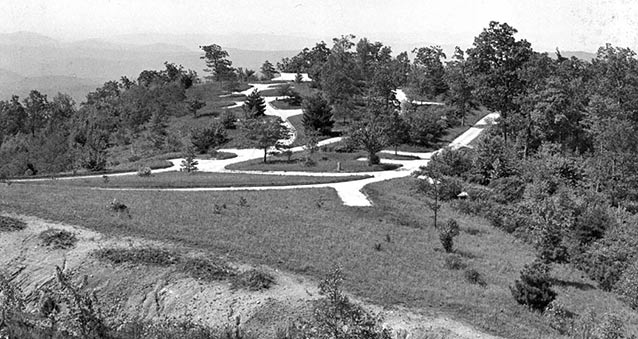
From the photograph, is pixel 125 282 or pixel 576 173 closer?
pixel 125 282

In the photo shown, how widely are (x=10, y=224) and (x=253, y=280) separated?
15.1 meters

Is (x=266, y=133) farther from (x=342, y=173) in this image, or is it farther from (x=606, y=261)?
(x=606, y=261)

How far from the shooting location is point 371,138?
174ft

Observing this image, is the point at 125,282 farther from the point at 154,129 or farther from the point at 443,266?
the point at 154,129

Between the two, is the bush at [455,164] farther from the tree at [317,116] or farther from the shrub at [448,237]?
the tree at [317,116]

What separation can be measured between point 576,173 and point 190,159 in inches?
1576

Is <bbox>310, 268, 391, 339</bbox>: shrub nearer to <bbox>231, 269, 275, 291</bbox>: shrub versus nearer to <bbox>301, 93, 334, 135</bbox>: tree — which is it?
<bbox>231, 269, 275, 291</bbox>: shrub

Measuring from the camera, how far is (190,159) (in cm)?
5184

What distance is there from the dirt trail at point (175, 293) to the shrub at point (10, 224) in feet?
3.26

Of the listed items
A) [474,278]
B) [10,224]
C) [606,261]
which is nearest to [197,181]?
[10,224]

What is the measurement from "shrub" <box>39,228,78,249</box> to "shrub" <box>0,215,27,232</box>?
1914 mm

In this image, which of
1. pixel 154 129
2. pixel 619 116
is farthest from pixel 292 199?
pixel 154 129

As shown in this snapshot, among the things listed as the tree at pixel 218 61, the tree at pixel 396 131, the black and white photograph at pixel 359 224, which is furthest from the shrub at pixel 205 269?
the tree at pixel 218 61

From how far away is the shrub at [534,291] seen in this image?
72.3ft
